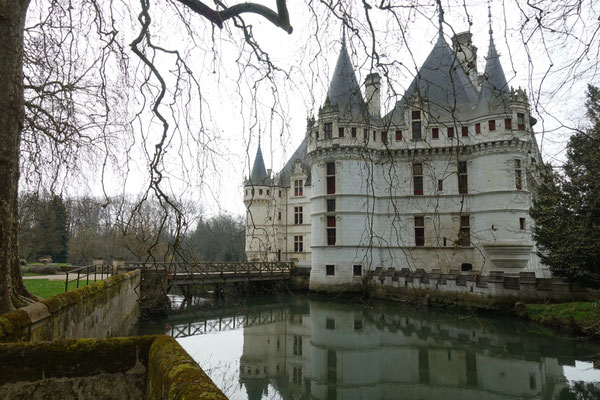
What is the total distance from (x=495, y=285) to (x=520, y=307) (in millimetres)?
1256

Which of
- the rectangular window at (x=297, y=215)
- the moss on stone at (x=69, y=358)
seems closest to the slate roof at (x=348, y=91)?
the moss on stone at (x=69, y=358)

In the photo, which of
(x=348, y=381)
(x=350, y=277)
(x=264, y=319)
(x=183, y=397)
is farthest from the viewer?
(x=350, y=277)

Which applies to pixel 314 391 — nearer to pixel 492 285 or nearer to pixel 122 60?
pixel 122 60

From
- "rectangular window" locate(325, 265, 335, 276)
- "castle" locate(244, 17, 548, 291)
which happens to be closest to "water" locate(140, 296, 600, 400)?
"castle" locate(244, 17, 548, 291)

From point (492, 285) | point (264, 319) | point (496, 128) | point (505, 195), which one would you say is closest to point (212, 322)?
point (264, 319)

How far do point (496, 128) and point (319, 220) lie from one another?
1069cm

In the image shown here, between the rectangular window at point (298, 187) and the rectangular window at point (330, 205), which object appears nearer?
the rectangular window at point (330, 205)

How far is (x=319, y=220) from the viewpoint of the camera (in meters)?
23.2

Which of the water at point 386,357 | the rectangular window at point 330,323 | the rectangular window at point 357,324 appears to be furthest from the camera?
the rectangular window at point 330,323

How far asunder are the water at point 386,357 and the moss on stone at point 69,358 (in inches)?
130

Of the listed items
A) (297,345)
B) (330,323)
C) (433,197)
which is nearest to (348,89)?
(297,345)

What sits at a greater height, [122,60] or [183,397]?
[122,60]

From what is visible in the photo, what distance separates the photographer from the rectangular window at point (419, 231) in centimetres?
2267

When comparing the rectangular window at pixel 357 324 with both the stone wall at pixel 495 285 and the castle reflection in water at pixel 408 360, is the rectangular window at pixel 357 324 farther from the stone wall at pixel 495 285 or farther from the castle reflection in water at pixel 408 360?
the stone wall at pixel 495 285
